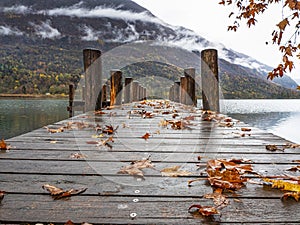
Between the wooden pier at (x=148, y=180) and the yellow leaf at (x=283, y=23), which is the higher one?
the yellow leaf at (x=283, y=23)

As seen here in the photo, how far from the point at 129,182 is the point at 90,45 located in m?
93.1

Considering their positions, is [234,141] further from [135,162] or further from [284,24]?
[284,24]

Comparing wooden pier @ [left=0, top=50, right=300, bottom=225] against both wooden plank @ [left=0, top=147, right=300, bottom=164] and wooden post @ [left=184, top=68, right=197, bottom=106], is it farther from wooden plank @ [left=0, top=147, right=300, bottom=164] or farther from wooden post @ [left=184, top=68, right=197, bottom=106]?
wooden post @ [left=184, top=68, right=197, bottom=106]

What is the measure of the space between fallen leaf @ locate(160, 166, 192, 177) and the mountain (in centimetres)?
1365

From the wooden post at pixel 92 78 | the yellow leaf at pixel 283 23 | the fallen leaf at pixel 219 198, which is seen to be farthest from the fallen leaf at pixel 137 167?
the wooden post at pixel 92 78

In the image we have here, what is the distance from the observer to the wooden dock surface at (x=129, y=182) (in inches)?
40.8

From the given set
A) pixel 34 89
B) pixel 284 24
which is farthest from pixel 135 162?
pixel 34 89

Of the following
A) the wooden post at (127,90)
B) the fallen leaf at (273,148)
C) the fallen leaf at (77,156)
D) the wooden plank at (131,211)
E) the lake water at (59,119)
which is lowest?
the lake water at (59,119)

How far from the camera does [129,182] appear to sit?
139cm

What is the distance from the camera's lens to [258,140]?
102 inches

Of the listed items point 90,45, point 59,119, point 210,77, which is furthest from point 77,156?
point 90,45

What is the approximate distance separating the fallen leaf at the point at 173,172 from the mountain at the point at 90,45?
13.7m

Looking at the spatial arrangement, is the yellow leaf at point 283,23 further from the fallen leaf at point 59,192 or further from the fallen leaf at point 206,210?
the fallen leaf at point 59,192

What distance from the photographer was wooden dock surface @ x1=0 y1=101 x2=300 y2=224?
104cm
